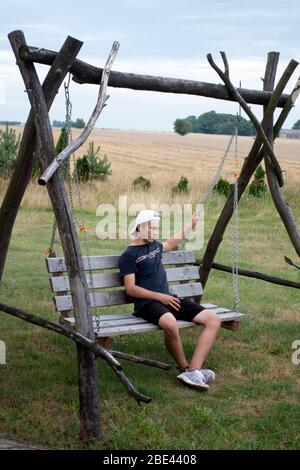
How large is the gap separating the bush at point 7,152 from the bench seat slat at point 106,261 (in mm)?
12772

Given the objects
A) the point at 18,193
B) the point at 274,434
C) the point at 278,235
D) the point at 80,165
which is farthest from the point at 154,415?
the point at 80,165

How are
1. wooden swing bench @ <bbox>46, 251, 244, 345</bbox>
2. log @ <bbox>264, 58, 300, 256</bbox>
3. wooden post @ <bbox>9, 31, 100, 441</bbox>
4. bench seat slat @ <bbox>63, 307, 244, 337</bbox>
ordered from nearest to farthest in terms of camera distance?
wooden post @ <bbox>9, 31, 100, 441</bbox>, bench seat slat @ <bbox>63, 307, 244, 337</bbox>, wooden swing bench @ <bbox>46, 251, 244, 345</bbox>, log @ <bbox>264, 58, 300, 256</bbox>

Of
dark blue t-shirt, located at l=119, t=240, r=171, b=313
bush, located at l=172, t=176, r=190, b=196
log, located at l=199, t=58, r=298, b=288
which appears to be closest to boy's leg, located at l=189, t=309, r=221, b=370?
dark blue t-shirt, located at l=119, t=240, r=171, b=313

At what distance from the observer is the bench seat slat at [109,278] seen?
20.8ft

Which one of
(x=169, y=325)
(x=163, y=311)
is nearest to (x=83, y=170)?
(x=163, y=311)

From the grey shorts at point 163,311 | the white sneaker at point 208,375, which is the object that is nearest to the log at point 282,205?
the grey shorts at point 163,311

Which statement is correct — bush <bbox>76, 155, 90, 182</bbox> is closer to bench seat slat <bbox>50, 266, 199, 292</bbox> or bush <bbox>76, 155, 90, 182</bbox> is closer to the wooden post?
bench seat slat <bbox>50, 266, 199, 292</bbox>

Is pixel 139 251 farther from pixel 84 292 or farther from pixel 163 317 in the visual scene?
pixel 84 292

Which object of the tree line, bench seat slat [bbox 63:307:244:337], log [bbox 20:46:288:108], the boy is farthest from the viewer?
the tree line

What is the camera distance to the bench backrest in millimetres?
6324

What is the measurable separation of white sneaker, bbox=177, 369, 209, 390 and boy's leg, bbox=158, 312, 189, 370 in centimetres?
9

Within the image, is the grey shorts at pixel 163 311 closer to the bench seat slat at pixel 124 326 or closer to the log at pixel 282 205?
the bench seat slat at pixel 124 326

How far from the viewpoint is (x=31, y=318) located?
210 inches

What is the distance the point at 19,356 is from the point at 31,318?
4.95 ft
